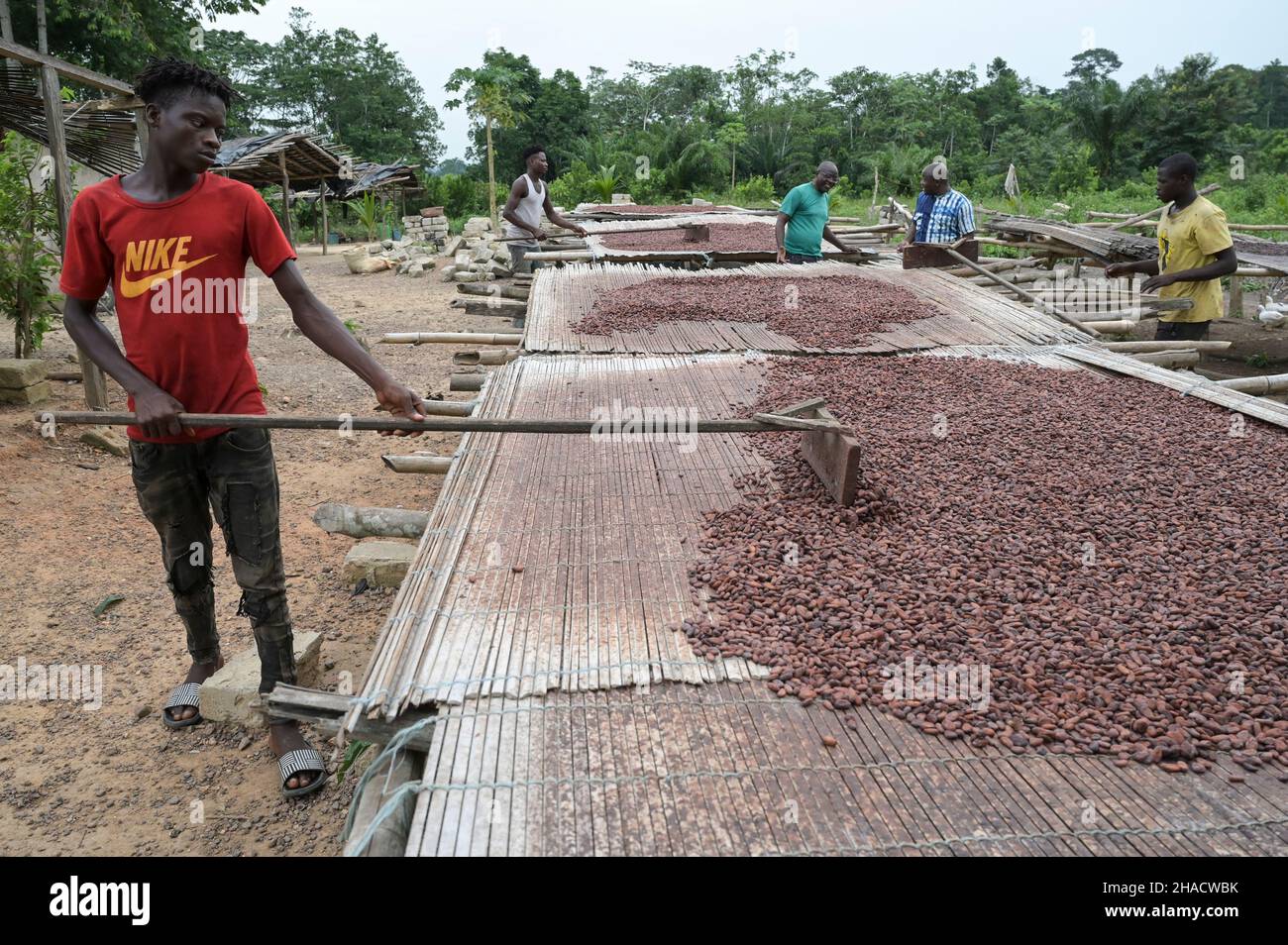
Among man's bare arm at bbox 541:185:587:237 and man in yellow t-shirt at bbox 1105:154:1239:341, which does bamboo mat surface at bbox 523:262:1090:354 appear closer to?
man in yellow t-shirt at bbox 1105:154:1239:341

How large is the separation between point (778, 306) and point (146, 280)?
4.01 meters

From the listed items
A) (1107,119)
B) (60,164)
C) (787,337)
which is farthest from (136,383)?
(1107,119)

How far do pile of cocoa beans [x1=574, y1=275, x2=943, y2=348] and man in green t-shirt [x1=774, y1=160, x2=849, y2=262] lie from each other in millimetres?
857

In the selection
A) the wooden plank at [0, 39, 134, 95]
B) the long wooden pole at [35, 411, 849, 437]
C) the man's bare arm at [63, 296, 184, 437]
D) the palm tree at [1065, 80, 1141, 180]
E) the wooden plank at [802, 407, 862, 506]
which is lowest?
the wooden plank at [802, 407, 862, 506]

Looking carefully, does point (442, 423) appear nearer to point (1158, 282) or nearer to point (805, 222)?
point (1158, 282)

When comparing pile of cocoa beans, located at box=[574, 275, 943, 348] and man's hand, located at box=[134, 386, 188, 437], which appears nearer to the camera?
man's hand, located at box=[134, 386, 188, 437]

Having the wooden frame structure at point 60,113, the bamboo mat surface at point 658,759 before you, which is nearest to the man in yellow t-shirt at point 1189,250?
the bamboo mat surface at point 658,759

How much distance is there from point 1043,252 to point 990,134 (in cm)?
2140

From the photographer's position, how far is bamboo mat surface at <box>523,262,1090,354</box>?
185 inches

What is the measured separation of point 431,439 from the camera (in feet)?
18.5

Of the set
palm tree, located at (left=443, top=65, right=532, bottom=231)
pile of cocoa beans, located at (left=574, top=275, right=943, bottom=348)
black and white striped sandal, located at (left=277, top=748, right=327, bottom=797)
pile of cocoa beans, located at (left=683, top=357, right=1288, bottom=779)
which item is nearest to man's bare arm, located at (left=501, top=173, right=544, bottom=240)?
pile of cocoa beans, located at (left=574, top=275, right=943, bottom=348)

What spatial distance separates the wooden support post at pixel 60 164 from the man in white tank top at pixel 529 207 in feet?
9.97
